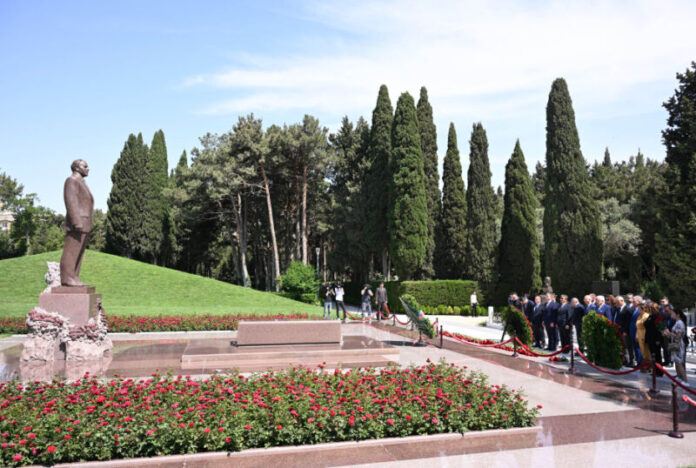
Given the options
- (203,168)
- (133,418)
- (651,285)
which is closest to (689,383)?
(133,418)

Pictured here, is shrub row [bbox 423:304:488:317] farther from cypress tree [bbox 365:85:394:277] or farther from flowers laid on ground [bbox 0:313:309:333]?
flowers laid on ground [bbox 0:313:309:333]

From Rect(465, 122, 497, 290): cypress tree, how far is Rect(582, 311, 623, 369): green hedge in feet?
69.8

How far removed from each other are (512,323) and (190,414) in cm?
1002

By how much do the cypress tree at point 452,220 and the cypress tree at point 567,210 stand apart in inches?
250

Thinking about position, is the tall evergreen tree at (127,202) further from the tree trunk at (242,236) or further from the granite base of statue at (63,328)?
the granite base of statue at (63,328)

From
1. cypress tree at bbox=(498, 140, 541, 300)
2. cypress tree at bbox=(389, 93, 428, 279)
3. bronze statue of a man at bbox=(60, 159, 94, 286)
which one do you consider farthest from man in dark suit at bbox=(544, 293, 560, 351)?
cypress tree at bbox=(498, 140, 541, 300)

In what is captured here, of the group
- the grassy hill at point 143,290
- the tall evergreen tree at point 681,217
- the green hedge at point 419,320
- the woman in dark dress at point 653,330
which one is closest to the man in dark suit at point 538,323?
the green hedge at point 419,320

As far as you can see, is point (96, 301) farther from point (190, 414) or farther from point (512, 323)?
point (512, 323)

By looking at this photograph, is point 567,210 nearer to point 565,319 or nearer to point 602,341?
point 565,319

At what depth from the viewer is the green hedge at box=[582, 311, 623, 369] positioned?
10.2 metres

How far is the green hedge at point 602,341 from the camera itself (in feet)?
33.6

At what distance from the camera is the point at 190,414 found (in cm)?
545

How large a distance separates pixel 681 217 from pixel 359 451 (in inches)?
653

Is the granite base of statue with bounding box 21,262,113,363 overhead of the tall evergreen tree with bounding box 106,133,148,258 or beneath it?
beneath
